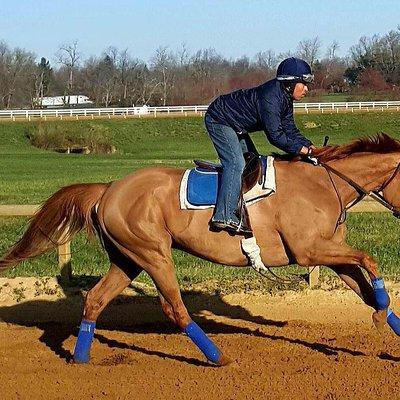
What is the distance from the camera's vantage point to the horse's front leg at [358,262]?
6734mm

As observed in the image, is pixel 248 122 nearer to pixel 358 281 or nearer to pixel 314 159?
pixel 314 159

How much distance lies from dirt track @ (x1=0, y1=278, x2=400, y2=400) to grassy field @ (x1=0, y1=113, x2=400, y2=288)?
1.10m

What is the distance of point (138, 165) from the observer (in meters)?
39.8

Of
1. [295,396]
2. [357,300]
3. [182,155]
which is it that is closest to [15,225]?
[357,300]

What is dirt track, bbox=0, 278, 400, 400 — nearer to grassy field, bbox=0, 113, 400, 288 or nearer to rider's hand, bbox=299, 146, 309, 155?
grassy field, bbox=0, 113, 400, 288

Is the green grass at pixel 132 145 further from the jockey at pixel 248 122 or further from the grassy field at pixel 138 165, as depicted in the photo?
the jockey at pixel 248 122

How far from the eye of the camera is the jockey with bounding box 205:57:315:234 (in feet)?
22.6

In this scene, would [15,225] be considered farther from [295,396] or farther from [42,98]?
[42,98]

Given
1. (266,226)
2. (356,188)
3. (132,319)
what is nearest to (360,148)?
(356,188)

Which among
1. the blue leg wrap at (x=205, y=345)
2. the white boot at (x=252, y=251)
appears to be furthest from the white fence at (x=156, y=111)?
the blue leg wrap at (x=205, y=345)

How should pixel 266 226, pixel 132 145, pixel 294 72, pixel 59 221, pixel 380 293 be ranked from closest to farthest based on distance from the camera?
pixel 380 293 → pixel 294 72 → pixel 266 226 → pixel 59 221 → pixel 132 145

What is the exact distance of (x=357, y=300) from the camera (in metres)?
9.76

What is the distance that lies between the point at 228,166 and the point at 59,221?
1.78 meters

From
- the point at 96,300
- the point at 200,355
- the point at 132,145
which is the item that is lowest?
the point at 132,145
